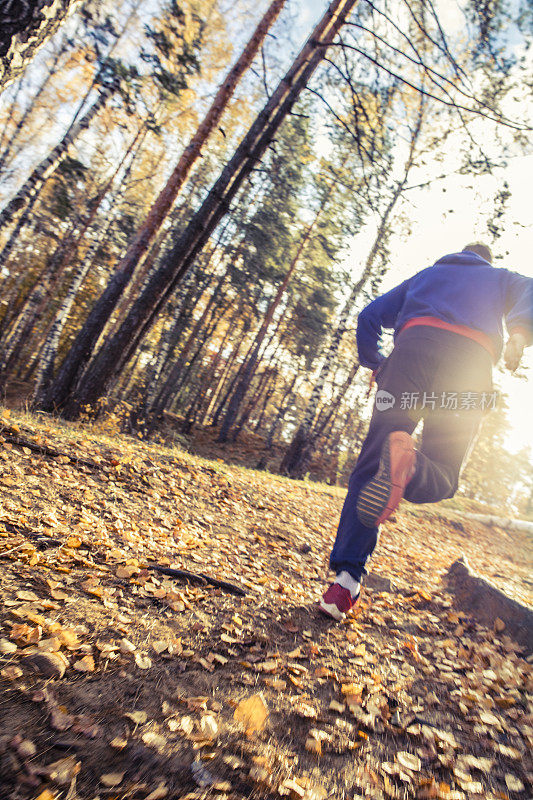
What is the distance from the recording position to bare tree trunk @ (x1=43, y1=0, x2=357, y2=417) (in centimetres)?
644

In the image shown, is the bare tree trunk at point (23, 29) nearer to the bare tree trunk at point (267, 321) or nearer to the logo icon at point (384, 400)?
the logo icon at point (384, 400)

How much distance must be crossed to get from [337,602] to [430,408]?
1.42 metres

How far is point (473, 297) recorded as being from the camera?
243 centimetres

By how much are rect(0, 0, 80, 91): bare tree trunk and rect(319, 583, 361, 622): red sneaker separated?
429cm

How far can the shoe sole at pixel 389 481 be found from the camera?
7.29 feet

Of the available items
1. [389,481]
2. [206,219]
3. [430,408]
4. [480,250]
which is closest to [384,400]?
[430,408]

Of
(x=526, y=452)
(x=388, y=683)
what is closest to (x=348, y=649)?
(x=388, y=683)

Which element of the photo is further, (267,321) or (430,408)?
(267,321)

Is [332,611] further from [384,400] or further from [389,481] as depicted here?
[384,400]

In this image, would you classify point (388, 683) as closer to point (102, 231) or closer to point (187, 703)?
point (187, 703)

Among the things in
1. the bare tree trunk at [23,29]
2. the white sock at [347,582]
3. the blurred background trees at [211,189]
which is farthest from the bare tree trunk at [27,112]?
the white sock at [347,582]

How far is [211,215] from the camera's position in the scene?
6.49 metres

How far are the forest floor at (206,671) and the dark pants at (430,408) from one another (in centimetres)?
68

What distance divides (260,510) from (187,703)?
341 centimetres
